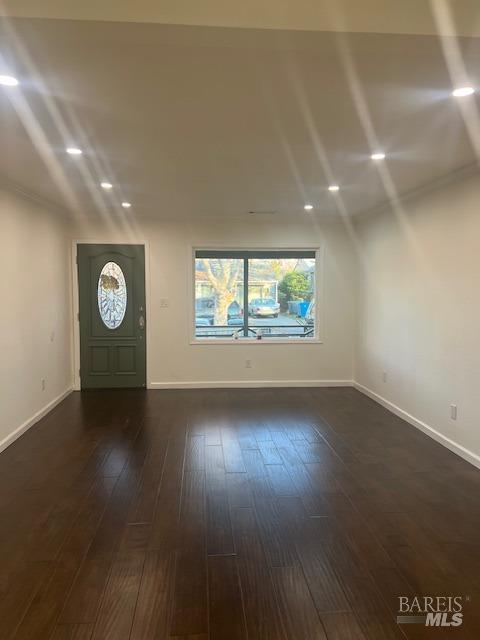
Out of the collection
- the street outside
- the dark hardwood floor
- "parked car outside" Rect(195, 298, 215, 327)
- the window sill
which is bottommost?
the dark hardwood floor

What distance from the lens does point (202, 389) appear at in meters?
6.32

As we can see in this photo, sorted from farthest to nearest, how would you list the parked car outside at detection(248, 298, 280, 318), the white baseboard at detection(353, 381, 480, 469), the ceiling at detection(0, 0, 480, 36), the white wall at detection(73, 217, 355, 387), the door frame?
the parked car outside at detection(248, 298, 280, 318), the white wall at detection(73, 217, 355, 387), the door frame, the white baseboard at detection(353, 381, 480, 469), the ceiling at detection(0, 0, 480, 36)

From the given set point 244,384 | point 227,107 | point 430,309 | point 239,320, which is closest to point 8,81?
point 227,107

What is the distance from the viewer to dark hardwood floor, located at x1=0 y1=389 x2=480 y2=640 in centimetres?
195

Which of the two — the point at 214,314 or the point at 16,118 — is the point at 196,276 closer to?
the point at 214,314

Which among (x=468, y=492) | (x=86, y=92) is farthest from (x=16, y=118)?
(x=468, y=492)

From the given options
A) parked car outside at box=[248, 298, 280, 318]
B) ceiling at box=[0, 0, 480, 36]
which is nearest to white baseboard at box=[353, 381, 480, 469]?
parked car outside at box=[248, 298, 280, 318]

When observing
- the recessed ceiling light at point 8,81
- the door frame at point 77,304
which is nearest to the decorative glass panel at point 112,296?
the door frame at point 77,304

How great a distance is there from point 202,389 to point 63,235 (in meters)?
2.92

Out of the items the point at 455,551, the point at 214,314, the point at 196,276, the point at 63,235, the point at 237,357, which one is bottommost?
the point at 455,551

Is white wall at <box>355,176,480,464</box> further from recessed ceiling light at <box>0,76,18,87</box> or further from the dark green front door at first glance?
recessed ceiling light at <box>0,76,18,87</box>

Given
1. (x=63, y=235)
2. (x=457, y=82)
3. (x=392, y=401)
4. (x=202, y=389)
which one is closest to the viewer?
(x=457, y=82)

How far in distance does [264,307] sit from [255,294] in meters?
0.25

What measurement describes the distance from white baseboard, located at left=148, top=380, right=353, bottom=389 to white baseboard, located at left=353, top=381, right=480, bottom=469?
0.55 metres
